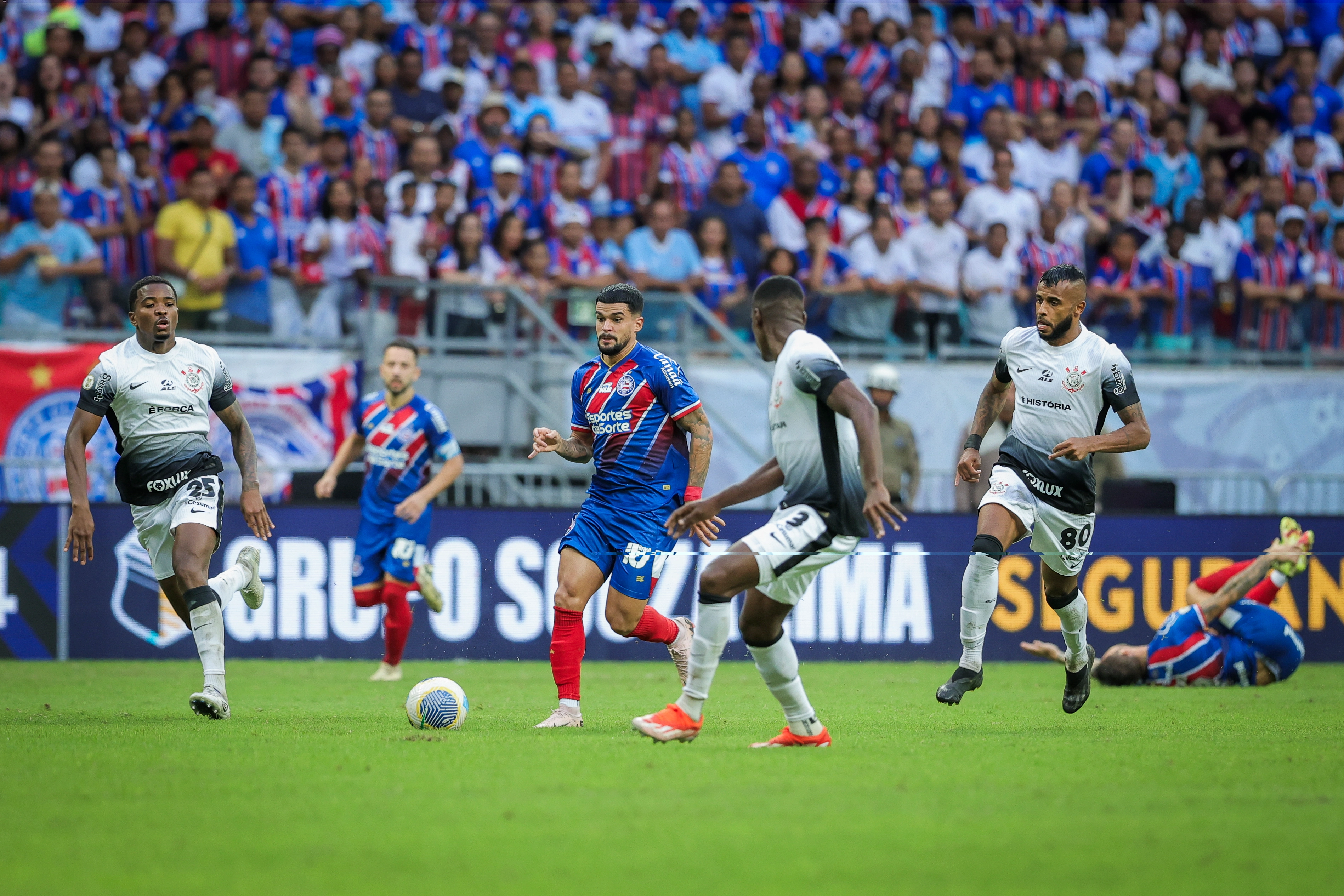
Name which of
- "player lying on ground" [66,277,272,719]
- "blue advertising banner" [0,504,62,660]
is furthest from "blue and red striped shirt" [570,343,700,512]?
"blue advertising banner" [0,504,62,660]

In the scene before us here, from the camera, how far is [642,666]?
14172 millimetres

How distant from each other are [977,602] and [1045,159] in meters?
11.7

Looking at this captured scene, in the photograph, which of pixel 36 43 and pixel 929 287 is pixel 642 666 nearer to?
pixel 929 287

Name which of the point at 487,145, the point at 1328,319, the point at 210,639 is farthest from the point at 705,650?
the point at 1328,319

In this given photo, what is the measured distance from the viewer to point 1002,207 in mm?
18062

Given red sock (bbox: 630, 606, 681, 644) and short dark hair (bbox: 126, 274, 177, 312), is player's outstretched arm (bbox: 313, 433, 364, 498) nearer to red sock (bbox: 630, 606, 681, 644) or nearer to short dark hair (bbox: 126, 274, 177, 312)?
short dark hair (bbox: 126, 274, 177, 312)

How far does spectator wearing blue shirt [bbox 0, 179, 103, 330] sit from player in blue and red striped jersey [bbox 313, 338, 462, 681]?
166 inches

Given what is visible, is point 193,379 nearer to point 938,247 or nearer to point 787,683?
point 787,683

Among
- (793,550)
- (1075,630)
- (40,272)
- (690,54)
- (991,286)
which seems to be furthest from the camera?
(690,54)

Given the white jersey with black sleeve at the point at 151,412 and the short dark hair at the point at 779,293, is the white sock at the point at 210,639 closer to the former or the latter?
the white jersey with black sleeve at the point at 151,412

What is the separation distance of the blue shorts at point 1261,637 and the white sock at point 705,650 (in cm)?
543

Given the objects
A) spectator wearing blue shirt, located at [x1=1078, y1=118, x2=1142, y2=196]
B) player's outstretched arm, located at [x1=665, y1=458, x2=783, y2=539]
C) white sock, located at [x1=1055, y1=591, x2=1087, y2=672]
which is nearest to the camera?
player's outstretched arm, located at [x1=665, y1=458, x2=783, y2=539]

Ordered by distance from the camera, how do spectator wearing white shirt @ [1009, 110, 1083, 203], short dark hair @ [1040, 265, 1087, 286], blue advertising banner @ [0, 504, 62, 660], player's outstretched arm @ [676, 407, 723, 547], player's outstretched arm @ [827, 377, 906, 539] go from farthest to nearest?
1. spectator wearing white shirt @ [1009, 110, 1083, 203]
2. blue advertising banner @ [0, 504, 62, 660]
3. short dark hair @ [1040, 265, 1087, 286]
4. player's outstretched arm @ [676, 407, 723, 547]
5. player's outstretched arm @ [827, 377, 906, 539]

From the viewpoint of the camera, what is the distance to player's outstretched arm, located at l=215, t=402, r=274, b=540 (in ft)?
30.1
